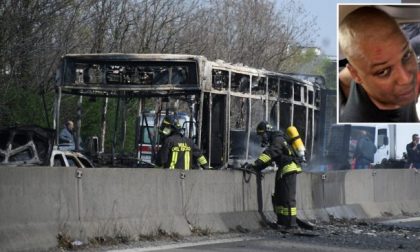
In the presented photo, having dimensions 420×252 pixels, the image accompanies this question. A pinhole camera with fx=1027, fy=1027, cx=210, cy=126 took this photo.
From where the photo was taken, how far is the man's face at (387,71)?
2234cm

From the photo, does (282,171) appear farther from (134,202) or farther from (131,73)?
(131,73)

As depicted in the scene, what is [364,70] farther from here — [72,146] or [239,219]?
[239,219]

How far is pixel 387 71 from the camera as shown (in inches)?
896

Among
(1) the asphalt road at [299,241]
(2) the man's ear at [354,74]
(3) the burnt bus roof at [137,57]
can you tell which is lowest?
(1) the asphalt road at [299,241]

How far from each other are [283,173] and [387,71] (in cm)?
814

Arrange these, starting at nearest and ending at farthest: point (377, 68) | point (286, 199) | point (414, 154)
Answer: point (286, 199) < point (377, 68) < point (414, 154)

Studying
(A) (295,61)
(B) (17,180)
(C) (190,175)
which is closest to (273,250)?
(C) (190,175)

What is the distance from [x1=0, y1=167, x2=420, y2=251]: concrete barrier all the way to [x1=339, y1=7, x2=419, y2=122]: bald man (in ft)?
15.6

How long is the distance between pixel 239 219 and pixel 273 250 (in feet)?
8.79

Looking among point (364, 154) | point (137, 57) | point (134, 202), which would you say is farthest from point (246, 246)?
point (364, 154)

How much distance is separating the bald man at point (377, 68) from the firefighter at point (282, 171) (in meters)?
7.57

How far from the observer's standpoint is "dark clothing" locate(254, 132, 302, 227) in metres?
15.3

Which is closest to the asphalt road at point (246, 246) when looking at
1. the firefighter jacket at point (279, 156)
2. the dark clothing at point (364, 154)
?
the firefighter jacket at point (279, 156)

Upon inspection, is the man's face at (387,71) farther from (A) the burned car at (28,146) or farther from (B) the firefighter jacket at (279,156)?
(A) the burned car at (28,146)
